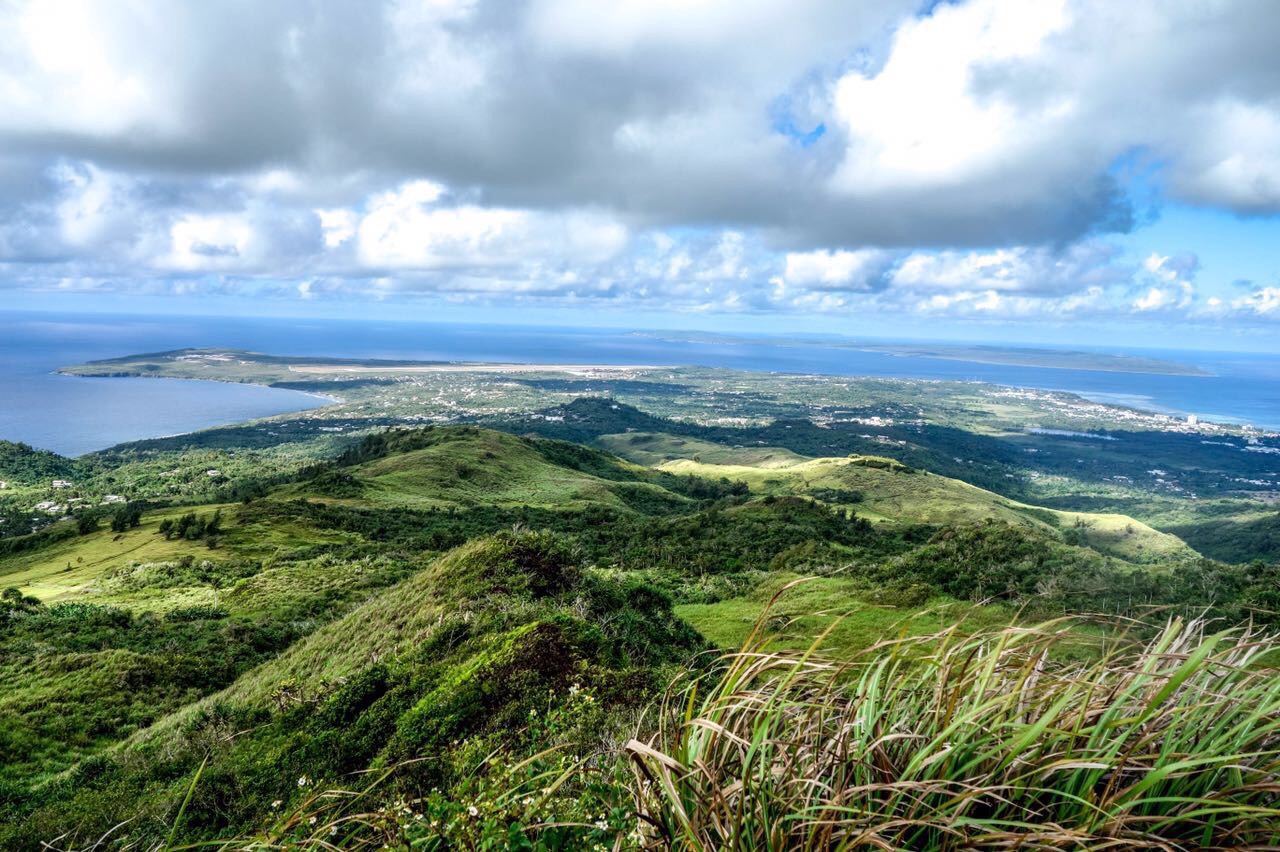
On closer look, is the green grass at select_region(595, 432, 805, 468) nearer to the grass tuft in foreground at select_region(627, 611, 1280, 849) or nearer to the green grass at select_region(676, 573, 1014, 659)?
the green grass at select_region(676, 573, 1014, 659)

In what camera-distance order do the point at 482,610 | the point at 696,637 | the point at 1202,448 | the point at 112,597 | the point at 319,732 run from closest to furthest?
the point at 319,732 → the point at 482,610 → the point at 696,637 → the point at 112,597 → the point at 1202,448

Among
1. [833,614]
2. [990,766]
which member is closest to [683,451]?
[833,614]

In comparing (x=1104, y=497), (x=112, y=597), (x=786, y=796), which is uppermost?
(x=786, y=796)

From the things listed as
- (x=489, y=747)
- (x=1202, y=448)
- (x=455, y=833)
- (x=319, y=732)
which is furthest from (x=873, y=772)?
(x=1202, y=448)

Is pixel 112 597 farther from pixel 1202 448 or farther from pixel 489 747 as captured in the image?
pixel 1202 448

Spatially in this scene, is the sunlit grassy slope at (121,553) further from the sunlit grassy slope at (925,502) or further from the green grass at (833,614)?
the sunlit grassy slope at (925,502)

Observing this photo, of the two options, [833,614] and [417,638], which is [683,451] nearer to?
[833,614]
